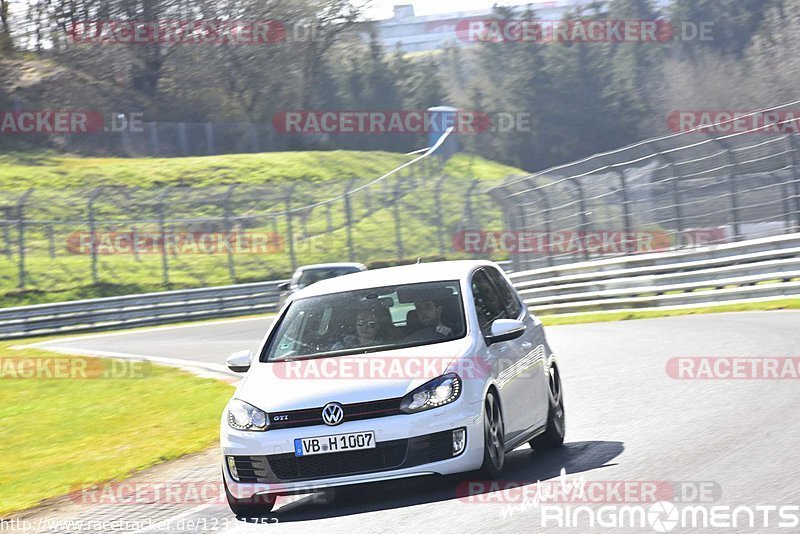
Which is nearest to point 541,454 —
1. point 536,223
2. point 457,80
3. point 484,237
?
point 536,223

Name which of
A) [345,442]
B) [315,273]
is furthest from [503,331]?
[315,273]

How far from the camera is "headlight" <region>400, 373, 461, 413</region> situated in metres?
7.31

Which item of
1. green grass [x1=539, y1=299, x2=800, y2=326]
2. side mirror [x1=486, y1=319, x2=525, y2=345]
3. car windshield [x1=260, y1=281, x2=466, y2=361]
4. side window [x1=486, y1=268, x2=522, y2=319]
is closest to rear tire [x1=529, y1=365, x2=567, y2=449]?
side window [x1=486, y1=268, x2=522, y2=319]

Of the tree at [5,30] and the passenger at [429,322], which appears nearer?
the passenger at [429,322]

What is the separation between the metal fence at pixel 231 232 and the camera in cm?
3738

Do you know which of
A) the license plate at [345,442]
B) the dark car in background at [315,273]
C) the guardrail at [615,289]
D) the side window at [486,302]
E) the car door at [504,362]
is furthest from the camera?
the dark car in background at [315,273]

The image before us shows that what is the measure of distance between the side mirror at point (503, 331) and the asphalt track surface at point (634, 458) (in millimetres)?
845

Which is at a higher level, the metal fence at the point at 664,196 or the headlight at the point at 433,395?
the headlight at the point at 433,395

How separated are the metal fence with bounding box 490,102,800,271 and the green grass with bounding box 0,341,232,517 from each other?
9.28 meters

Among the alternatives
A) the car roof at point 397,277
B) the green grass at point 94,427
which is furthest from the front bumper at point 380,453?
the green grass at point 94,427

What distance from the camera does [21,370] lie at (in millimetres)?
21266

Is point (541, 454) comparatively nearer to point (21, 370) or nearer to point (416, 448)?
point (416, 448)

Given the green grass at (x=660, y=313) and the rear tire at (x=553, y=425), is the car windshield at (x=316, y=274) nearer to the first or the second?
the green grass at (x=660, y=313)

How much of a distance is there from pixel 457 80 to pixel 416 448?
106m
